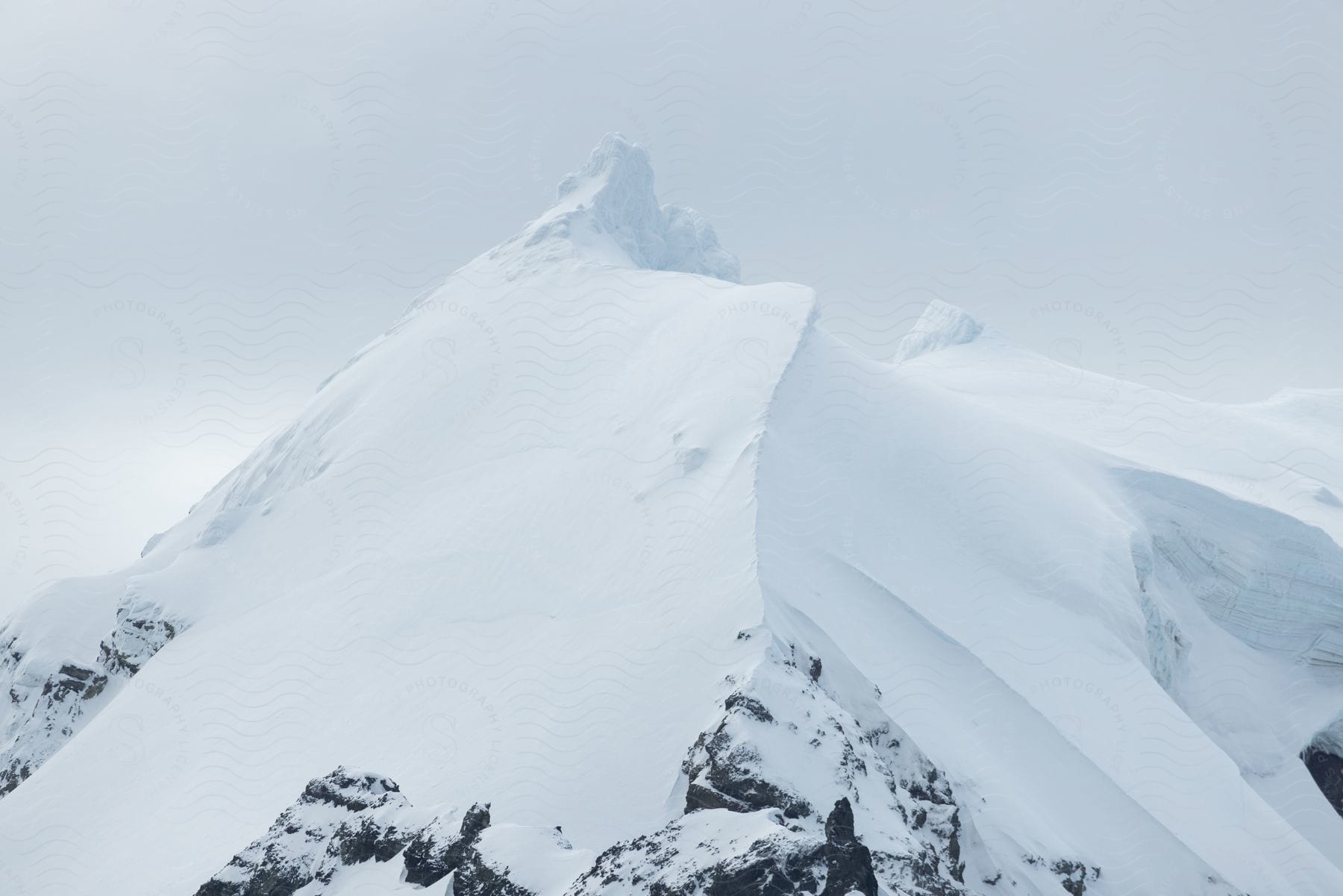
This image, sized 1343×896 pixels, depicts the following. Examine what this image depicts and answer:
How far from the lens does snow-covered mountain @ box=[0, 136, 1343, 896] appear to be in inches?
910

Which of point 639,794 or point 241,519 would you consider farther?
point 241,519

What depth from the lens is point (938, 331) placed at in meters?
83.1

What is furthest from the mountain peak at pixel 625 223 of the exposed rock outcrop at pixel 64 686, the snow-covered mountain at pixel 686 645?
the exposed rock outcrop at pixel 64 686

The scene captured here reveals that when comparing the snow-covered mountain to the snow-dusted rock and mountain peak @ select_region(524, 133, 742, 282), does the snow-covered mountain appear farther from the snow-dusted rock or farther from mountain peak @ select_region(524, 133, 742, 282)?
mountain peak @ select_region(524, 133, 742, 282)

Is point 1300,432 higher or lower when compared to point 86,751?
higher

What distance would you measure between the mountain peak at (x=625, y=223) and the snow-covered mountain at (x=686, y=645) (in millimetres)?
6252

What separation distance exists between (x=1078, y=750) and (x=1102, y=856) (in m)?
3.47

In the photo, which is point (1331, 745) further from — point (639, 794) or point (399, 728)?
point (399, 728)

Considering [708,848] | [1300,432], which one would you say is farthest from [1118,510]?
[708,848]

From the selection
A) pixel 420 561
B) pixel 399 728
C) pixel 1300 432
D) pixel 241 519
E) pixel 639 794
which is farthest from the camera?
pixel 1300 432

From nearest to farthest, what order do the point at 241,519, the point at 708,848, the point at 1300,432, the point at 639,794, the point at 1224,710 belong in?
the point at 708,848 < the point at 639,794 < the point at 1224,710 < the point at 241,519 < the point at 1300,432

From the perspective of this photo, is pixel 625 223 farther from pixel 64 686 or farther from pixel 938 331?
pixel 64 686

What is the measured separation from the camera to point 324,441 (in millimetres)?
53969

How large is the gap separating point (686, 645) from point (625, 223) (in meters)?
51.2
